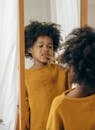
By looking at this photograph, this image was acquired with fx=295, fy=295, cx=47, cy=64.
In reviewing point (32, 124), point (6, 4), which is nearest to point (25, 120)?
point (32, 124)

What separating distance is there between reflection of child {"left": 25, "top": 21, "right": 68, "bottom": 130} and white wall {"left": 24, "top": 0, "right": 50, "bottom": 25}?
2cm

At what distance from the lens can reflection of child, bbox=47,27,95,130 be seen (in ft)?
2.60

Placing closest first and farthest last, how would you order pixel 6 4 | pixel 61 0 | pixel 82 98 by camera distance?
pixel 82 98
pixel 6 4
pixel 61 0

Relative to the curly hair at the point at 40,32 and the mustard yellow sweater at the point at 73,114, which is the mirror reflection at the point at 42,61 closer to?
the curly hair at the point at 40,32

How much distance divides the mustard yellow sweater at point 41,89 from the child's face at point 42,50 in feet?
0.12

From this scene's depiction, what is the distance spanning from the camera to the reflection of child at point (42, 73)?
1066 mm

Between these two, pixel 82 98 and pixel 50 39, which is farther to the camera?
pixel 50 39

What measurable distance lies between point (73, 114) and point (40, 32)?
1.34 ft

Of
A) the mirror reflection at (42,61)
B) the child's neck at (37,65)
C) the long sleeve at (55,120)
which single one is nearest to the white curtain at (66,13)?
the mirror reflection at (42,61)

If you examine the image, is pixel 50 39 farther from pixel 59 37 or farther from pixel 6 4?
pixel 6 4

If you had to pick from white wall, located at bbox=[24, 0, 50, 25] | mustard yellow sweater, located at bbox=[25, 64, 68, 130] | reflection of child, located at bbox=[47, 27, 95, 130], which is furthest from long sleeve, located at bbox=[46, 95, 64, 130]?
white wall, located at bbox=[24, 0, 50, 25]

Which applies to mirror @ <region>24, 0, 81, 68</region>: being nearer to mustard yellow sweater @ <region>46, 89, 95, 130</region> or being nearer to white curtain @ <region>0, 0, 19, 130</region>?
white curtain @ <region>0, 0, 19, 130</region>

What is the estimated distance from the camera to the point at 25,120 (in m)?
1.07

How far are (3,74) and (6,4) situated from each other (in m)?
0.25
